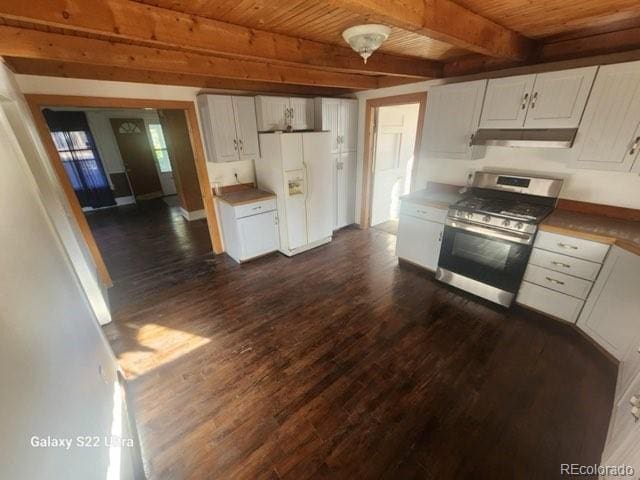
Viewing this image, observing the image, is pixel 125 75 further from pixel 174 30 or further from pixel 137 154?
pixel 137 154

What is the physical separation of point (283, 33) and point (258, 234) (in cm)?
234

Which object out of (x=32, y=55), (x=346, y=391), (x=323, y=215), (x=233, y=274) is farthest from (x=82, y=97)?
(x=346, y=391)

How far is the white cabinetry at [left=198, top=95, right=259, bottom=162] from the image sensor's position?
10.7 ft

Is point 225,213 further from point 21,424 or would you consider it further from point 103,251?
point 21,424

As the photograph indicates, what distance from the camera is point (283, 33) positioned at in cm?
204

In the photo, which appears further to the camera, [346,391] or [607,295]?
[607,295]

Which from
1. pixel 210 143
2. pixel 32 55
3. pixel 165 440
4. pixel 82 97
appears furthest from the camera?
pixel 210 143

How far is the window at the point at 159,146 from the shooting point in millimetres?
7012

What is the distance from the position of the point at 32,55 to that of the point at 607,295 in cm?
462

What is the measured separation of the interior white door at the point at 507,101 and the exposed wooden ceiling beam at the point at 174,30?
1.23 m

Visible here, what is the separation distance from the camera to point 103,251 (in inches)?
165

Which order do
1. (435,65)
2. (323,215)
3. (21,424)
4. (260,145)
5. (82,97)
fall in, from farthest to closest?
(323,215) → (260,145) → (435,65) → (82,97) → (21,424)

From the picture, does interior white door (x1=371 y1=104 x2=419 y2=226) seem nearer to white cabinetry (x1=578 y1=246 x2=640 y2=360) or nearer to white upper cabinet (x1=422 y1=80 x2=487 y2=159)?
white upper cabinet (x1=422 y1=80 x2=487 y2=159)

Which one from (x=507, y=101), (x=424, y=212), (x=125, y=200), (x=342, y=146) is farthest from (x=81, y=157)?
(x=507, y=101)
